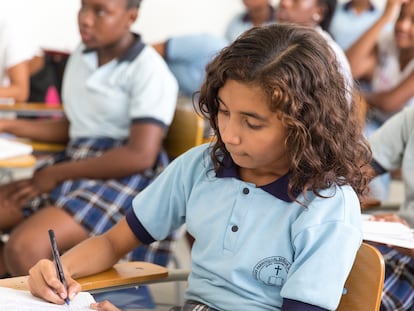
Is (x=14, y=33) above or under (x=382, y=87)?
above

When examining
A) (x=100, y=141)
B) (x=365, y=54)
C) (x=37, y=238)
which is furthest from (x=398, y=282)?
(x=365, y=54)

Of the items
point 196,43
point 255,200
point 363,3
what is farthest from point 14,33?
point 255,200

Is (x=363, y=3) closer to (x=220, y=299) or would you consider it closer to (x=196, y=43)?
(x=196, y=43)

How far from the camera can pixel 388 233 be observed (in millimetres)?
1555

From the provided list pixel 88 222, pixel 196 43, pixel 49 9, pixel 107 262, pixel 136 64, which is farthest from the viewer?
pixel 49 9

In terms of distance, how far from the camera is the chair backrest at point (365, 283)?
123 cm

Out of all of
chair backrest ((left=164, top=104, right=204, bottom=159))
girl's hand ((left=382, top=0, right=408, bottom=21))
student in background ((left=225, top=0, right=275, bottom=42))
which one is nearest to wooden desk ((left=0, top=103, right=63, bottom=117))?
chair backrest ((left=164, top=104, right=204, bottom=159))

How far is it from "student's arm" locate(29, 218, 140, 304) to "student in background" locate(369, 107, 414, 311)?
0.63 meters

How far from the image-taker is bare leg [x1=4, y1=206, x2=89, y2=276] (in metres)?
2.05

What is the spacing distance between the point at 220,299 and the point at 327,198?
0.26 m

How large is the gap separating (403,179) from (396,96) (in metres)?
1.12

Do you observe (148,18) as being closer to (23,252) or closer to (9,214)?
(9,214)

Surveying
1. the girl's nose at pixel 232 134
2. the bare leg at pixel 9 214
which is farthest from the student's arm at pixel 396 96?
the girl's nose at pixel 232 134

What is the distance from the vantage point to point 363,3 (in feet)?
14.2
